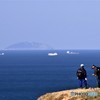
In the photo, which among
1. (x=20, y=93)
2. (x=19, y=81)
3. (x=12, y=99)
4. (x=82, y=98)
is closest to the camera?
(x=82, y=98)

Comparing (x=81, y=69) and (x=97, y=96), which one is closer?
(x=97, y=96)

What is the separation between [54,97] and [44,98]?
42.2 inches

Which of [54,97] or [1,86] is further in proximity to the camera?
[1,86]

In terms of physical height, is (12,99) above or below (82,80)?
below

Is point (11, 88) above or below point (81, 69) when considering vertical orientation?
below

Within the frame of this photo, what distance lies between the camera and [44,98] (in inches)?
1391

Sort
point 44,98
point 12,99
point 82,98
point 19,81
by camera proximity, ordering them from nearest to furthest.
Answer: point 82,98
point 44,98
point 12,99
point 19,81

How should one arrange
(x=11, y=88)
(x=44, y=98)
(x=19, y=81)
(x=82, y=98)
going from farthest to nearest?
(x=19, y=81) → (x=11, y=88) → (x=44, y=98) → (x=82, y=98)

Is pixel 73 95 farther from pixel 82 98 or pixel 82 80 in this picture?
pixel 82 80

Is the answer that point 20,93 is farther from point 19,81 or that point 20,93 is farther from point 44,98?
point 44,98

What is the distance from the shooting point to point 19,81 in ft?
369

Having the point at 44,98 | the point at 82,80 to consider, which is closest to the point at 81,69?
the point at 82,80

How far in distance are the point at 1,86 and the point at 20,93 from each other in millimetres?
16547

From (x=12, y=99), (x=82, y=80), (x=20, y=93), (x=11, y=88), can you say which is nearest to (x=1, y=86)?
(x=11, y=88)
